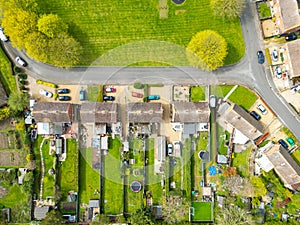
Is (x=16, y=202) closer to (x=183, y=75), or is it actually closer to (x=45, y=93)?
(x=45, y=93)

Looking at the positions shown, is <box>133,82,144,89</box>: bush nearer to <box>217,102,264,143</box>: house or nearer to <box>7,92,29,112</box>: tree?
<box>217,102,264,143</box>: house

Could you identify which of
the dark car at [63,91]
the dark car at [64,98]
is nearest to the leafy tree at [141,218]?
the dark car at [64,98]

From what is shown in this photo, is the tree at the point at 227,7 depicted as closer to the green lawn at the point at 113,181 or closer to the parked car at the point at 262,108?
the parked car at the point at 262,108

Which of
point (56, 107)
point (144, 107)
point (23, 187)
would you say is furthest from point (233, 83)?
point (23, 187)

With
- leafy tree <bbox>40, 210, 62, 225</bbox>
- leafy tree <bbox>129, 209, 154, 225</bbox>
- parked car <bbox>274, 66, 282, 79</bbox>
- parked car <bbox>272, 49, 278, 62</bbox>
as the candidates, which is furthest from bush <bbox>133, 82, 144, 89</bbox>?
leafy tree <bbox>40, 210, 62, 225</bbox>

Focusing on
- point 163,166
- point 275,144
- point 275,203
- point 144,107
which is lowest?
point 275,203

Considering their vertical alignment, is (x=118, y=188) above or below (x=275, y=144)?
below

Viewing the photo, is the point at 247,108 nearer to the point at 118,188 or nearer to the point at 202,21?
the point at 202,21
